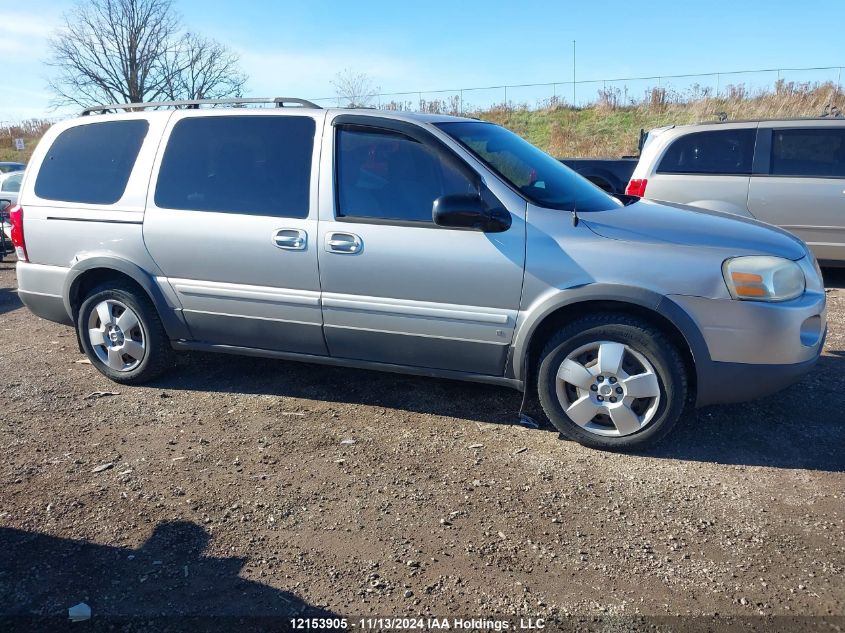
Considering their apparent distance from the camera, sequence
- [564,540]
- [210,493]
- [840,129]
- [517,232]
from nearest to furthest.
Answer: [564,540] → [210,493] → [517,232] → [840,129]

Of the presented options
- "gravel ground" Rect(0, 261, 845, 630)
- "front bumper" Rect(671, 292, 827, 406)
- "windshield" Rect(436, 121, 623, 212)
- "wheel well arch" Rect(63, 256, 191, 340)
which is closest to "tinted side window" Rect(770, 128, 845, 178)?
"gravel ground" Rect(0, 261, 845, 630)

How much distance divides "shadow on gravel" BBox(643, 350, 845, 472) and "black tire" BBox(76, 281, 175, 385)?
327 cm

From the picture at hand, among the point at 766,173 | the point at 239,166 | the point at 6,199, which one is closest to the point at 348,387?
the point at 239,166

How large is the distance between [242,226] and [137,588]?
7.53ft

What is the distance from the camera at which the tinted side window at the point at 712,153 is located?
7.68m

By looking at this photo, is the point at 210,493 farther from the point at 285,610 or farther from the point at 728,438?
the point at 728,438

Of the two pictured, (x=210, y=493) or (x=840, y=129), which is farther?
(x=840, y=129)

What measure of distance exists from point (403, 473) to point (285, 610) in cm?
115

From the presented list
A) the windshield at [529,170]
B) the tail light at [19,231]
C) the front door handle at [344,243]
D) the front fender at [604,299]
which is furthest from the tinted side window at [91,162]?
the front fender at [604,299]

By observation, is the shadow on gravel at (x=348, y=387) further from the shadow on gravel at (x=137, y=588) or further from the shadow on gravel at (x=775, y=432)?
the shadow on gravel at (x=137, y=588)

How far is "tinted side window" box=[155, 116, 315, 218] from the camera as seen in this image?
169 inches

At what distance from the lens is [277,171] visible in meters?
4.34

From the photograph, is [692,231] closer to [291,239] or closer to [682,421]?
[682,421]

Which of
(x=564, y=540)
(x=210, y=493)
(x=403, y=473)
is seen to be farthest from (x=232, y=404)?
(x=564, y=540)
